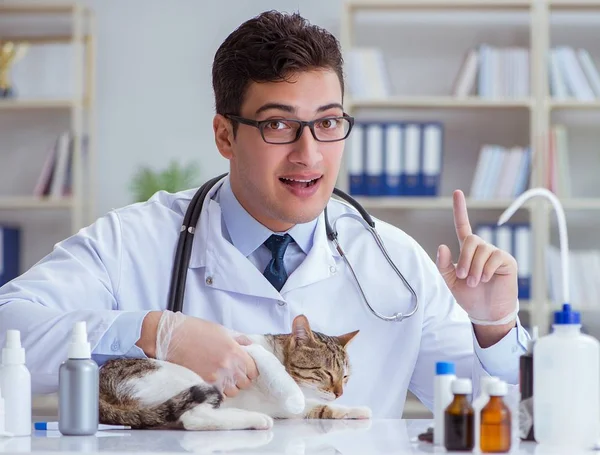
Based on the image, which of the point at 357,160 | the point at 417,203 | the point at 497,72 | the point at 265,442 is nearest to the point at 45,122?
the point at 357,160

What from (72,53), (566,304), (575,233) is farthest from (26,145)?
(566,304)

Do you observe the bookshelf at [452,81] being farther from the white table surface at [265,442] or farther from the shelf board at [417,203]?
the white table surface at [265,442]

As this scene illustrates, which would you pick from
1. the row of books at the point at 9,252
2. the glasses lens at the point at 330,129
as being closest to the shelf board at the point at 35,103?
the row of books at the point at 9,252

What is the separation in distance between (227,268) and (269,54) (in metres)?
0.41

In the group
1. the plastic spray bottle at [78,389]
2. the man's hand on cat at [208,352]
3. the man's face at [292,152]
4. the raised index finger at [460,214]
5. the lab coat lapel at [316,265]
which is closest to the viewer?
the plastic spray bottle at [78,389]

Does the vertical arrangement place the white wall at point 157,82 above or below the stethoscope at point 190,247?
above

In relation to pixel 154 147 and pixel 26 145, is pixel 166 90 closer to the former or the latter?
pixel 154 147

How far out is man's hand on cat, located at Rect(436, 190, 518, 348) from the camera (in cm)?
138

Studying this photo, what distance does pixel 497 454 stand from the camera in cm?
107

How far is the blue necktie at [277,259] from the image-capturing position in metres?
1.73

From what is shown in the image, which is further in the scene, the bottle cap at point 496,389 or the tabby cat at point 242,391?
the tabby cat at point 242,391

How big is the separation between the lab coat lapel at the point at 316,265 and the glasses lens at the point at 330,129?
24 centimetres

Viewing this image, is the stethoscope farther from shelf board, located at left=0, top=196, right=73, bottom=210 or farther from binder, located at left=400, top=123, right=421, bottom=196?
shelf board, located at left=0, top=196, right=73, bottom=210

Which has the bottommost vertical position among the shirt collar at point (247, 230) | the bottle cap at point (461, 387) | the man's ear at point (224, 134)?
the bottle cap at point (461, 387)
